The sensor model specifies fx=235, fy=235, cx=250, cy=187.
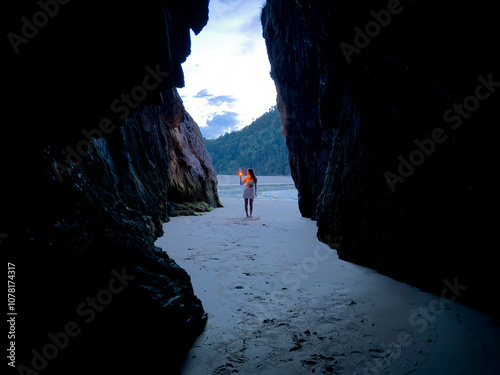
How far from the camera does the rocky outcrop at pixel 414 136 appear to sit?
200 cm

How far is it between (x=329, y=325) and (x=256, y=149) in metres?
88.3

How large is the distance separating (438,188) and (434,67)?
129cm

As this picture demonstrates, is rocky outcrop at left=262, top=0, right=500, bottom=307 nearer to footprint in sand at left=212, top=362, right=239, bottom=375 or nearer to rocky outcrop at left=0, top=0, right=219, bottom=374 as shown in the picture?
footprint in sand at left=212, top=362, right=239, bottom=375

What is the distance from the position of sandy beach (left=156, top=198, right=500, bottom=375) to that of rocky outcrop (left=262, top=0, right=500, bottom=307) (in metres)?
0.43

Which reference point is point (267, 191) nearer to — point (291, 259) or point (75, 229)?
point (291, 259)

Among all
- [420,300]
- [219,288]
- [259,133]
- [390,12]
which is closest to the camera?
[390,12]

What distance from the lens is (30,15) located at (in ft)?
5.33

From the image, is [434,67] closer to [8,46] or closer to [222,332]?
[222,332]

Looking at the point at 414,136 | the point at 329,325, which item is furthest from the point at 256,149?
the point at 329,325

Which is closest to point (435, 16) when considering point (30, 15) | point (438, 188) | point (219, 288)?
point (438, 188)

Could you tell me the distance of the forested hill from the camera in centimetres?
8406

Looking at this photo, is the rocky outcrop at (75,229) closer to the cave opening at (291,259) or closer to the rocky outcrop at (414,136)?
the cave opening at (291,259)

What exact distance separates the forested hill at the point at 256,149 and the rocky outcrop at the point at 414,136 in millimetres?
75332

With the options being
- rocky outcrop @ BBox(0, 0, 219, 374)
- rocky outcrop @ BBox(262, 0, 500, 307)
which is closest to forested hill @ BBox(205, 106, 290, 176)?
rocky outcrop @ BBox(262, 0, 500, 307)
